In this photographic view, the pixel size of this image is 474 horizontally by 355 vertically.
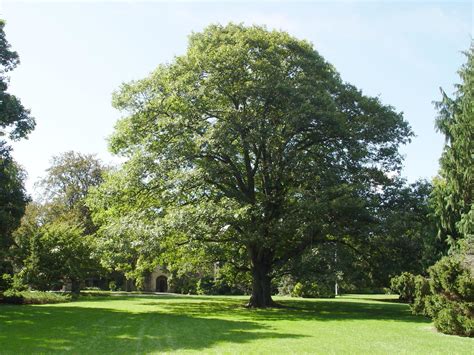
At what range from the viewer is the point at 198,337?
570 inches

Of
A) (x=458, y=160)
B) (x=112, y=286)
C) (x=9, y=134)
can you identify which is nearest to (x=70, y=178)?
(x=112, y=286)

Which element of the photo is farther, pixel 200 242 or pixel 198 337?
pixel 200 242

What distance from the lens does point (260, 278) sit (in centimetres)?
2802

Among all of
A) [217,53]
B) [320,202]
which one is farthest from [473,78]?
[217,53]

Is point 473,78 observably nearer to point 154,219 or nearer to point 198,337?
point 154,219

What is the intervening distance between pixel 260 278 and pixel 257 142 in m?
8.69

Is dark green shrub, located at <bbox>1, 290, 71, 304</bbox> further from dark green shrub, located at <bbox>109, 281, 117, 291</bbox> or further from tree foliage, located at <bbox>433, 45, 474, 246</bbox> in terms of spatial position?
dark green shrub, located at <bbox>109, 281, 117, 291</bbox>

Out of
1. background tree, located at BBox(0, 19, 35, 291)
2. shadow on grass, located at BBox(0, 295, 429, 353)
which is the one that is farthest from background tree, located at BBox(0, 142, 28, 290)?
shadow on grass, located at BBox(0, 295, 429, 353)

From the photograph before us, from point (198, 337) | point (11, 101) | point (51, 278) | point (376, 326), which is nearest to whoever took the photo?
point (198, 337)

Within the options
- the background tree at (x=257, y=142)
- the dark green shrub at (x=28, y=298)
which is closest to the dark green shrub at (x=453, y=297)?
the background tree at (x=257, y=142)

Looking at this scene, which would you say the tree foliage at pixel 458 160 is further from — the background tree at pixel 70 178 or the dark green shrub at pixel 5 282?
the background tree at pixel 70 178

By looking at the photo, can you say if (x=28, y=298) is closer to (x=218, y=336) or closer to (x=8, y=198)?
(x=8, y=198)

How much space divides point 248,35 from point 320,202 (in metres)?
10.5

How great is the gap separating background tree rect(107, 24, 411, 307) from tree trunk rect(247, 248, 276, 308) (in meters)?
0.06
